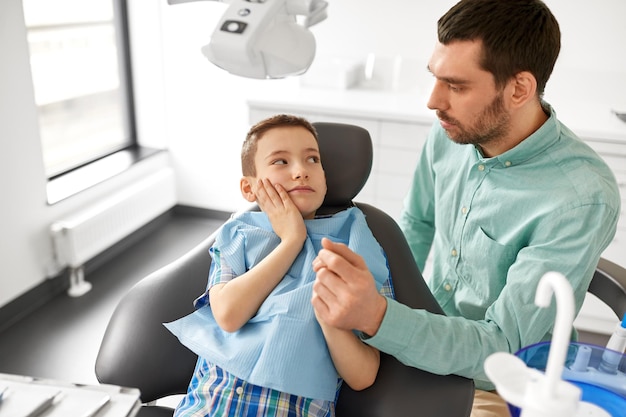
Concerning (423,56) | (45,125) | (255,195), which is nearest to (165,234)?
(45,125)

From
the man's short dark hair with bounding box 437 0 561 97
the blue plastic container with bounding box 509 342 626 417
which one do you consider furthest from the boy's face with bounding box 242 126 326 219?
the blue plastic container with bounding box 509 342 626 417

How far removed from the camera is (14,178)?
250 cm

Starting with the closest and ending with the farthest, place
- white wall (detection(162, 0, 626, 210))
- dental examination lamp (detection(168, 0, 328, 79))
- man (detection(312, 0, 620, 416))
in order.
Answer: dental examination lamp (detection(168, 0, 328, 79)) → man (detection(312, 0, 620, 416)) → white wall (detection(162, 0, 626, 210))

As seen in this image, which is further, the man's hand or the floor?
the floor

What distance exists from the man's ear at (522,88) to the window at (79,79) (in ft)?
7.71

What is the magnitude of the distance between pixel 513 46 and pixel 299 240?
0.59 m

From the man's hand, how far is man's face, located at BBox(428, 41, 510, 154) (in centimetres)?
47

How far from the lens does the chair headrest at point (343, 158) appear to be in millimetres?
1427

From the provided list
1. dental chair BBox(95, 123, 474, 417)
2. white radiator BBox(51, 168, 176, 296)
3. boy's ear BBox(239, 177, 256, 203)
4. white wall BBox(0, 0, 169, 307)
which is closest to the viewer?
dental chair BBox(95, 123, 474, 417)

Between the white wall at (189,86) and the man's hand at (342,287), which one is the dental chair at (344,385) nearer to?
the man's hand at (342,287)

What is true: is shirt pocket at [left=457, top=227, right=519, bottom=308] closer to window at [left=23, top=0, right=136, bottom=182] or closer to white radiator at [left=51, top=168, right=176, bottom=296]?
white radiator at [left=51, top=168, right=176, bottom=296]

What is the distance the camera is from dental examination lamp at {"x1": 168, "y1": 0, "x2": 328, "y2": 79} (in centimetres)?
93

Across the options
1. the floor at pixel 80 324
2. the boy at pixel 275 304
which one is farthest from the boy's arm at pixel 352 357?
the floor at pixel 80 324

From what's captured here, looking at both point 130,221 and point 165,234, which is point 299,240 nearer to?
point 130,221
